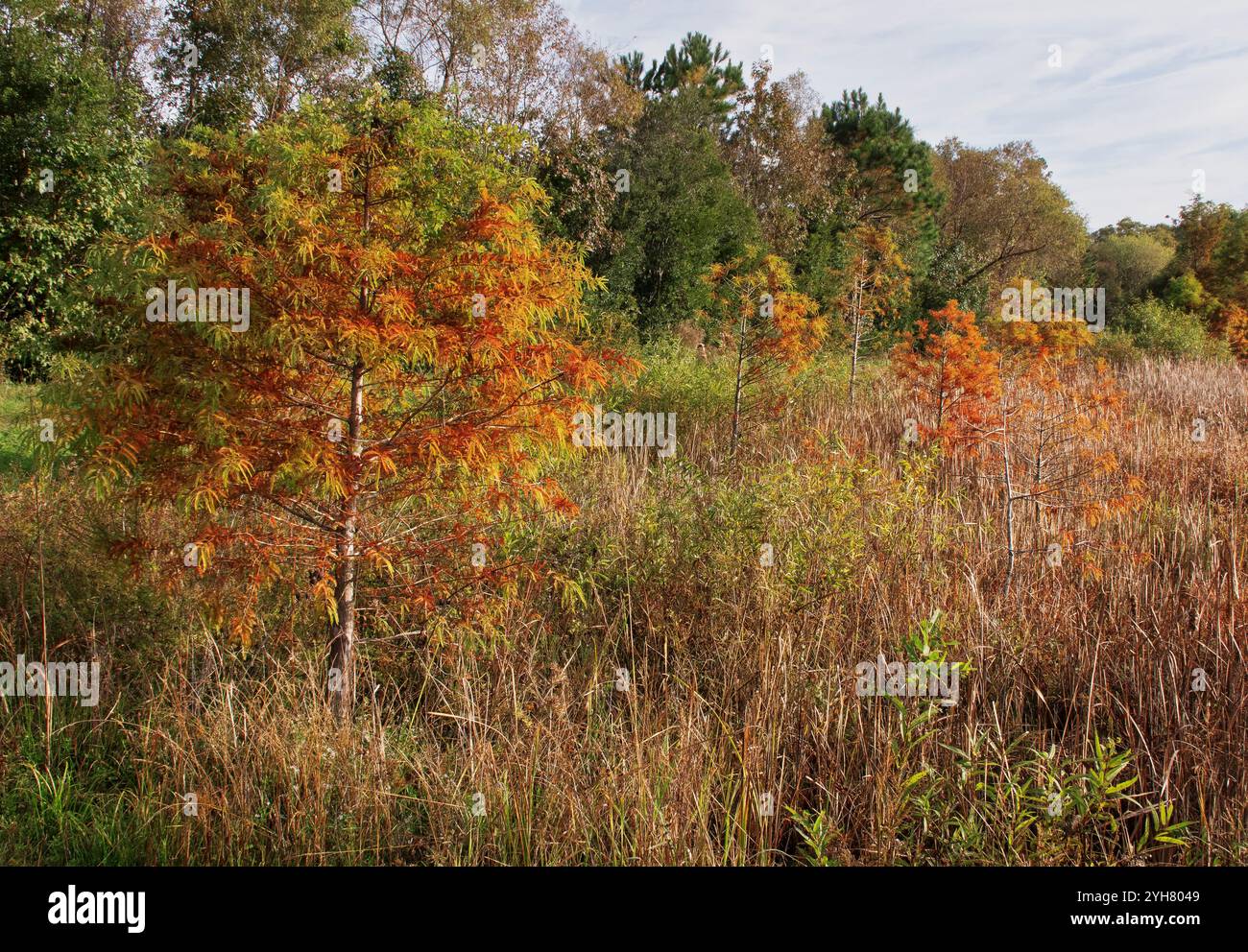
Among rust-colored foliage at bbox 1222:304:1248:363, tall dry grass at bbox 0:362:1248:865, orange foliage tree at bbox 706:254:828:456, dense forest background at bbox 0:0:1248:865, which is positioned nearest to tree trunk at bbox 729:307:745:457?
orange foliage tree at bbox 706:254:828:456

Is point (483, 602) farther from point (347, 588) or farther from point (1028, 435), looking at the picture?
point (1028, 435)

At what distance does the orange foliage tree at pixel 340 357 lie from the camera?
305 cm

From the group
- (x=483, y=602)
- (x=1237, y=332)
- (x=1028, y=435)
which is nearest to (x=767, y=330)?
(x=1028, y=435)

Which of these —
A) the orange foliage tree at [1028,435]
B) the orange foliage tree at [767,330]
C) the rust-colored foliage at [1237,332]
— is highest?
the rust-colored foliage at [1237,332]

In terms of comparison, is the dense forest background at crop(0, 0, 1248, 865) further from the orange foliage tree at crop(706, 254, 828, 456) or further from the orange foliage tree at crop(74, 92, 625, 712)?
the orange foliage tree at crop(706, 254, 828, 456)

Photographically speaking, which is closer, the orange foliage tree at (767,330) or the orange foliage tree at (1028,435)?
the orange foliage tree at (1028,435)

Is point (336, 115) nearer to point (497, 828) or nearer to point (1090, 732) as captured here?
point (497, 828)

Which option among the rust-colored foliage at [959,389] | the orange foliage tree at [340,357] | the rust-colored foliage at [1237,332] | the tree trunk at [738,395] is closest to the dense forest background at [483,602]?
the orange foliage tree at [340,357]

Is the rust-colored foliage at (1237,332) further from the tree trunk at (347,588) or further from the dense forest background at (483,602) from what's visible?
the tree trunk at (347,588)

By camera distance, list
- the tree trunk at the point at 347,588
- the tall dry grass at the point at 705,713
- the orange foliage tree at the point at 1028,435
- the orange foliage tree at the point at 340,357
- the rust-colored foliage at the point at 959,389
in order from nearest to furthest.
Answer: the tall dry grass at the point at 705,713, the orange foliage tree at the point at 340,357, the tree trunk at the point at 347,588, the orange foliage tree at the point at 1028,435, the rust-colored foliage at the point at 959,389

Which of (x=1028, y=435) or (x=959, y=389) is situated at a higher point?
(x=959, y=389)

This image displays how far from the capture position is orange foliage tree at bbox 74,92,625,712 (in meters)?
3.05

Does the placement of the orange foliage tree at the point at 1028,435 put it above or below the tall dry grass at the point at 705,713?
above

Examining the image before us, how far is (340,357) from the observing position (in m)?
3.45
